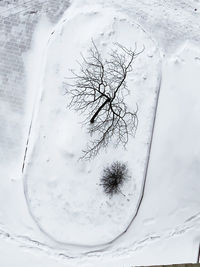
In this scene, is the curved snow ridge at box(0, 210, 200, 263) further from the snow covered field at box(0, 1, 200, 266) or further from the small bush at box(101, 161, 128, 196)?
the small bush at box(101, 161, 128, 196)

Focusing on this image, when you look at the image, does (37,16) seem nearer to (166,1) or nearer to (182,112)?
(166,1)

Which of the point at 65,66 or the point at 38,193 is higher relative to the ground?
the point at 65,66

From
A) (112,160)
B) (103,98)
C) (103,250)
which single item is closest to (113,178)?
(112,160)

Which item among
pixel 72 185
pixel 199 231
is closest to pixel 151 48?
pixel 72 185

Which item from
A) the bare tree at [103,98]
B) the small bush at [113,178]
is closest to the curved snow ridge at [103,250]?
the small bush at [113,178]

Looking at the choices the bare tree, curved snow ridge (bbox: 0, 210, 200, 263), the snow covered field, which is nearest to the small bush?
the snow covered field

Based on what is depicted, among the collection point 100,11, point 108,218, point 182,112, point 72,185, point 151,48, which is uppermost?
point 100,11

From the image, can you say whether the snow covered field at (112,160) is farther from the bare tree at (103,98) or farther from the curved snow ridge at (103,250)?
the bare tree at (103,98)
